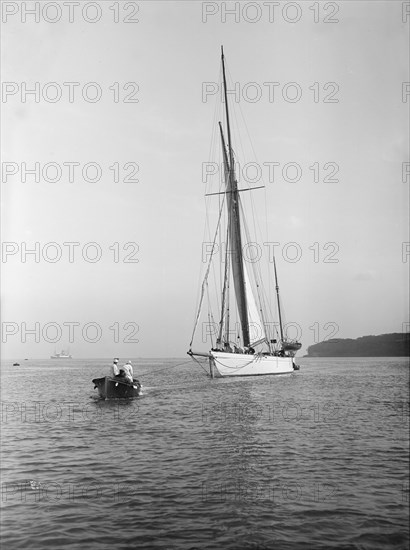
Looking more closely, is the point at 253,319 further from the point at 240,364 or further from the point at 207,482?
the point at 207,482

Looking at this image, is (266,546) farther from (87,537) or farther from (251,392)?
(251,392)

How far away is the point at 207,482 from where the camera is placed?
13180 mm

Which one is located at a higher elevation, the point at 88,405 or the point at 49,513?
the point at 49,513

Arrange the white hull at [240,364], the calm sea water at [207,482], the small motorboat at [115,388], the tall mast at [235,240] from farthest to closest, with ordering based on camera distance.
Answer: the tall mast at [235,240] → the white hull at [240,364] → the small motorboat at [115,388] → the calm sea water at [207,482]

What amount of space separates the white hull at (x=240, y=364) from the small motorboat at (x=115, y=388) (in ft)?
48.6

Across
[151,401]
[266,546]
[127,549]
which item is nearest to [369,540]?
[266,546]

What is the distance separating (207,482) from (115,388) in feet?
71.3

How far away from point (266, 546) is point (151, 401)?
83.9ft

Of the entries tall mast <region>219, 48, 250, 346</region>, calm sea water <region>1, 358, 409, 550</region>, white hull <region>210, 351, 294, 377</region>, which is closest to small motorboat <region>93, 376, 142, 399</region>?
calm sea water <region>1, 358, 409, 550</region>

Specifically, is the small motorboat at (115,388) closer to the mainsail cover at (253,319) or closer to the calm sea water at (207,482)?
the calm sea water at (207,482)

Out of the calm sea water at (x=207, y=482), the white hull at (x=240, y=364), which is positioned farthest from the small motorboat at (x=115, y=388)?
the white hull at (x=240, y=364)

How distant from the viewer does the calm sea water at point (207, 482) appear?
9492mm

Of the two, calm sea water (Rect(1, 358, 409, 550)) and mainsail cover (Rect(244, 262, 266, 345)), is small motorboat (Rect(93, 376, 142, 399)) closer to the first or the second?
calm sea water (Rect(1, 358, 409, 550))

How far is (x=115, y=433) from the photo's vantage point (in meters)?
20.9
